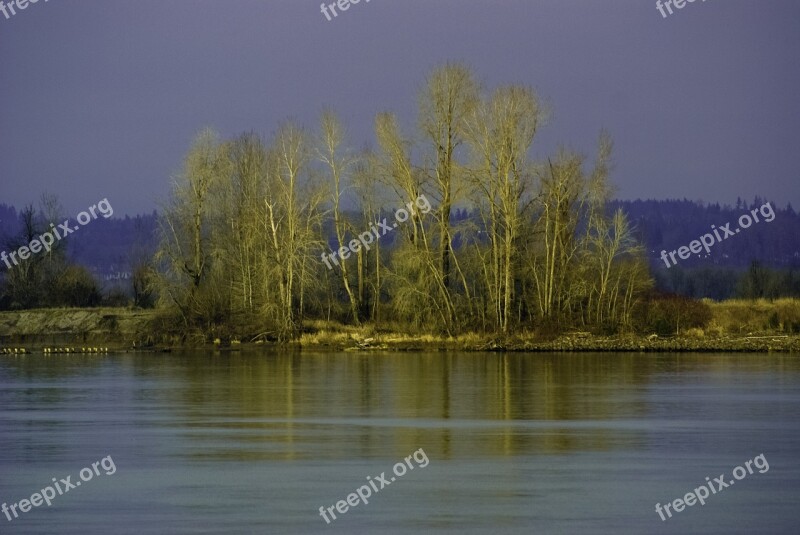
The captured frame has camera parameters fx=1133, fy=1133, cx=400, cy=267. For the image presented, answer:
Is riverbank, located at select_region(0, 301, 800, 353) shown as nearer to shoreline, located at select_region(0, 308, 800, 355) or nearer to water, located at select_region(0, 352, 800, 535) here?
shoreline, located at select_region(0, 308, 800, 355)

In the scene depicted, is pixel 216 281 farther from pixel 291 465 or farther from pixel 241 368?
pixel 291 465

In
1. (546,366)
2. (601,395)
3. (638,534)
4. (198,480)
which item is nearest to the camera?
(638,534)

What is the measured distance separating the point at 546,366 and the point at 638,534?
2759 centimetres

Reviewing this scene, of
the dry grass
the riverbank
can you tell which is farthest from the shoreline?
the dry grass

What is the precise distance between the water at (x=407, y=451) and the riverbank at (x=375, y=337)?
51.9 ft

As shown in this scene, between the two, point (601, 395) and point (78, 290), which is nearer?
point (601, 395)

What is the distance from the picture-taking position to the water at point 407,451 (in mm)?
13031

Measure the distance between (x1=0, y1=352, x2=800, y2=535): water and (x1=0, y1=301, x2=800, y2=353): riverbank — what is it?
1582cm

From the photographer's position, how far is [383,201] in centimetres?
6306

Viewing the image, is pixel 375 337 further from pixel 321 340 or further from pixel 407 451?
pixel 407 451

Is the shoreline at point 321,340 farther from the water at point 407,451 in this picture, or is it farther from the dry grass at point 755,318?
the water at point 407,451

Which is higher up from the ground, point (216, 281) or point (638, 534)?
point (216, 281)

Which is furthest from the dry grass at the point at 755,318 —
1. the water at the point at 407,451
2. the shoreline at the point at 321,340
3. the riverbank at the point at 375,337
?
the water at the point at 407,451

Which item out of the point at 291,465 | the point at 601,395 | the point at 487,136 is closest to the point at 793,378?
the point at 601,395
